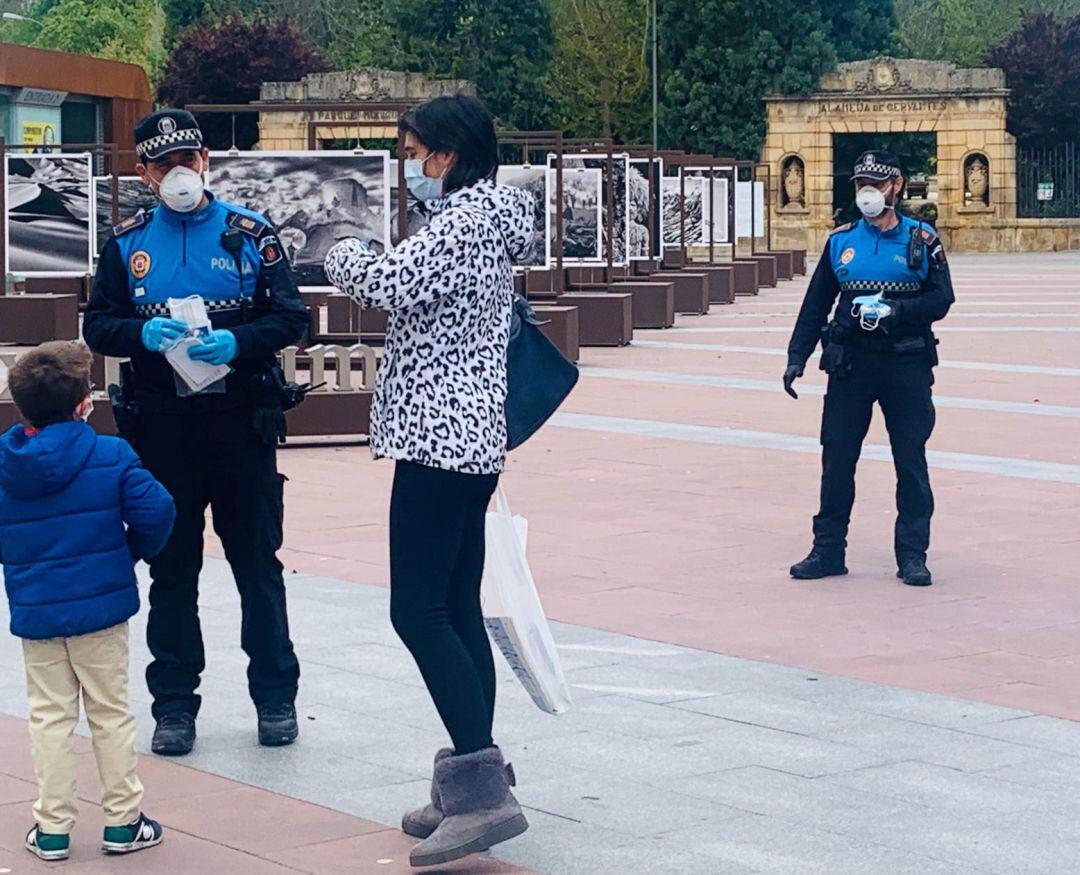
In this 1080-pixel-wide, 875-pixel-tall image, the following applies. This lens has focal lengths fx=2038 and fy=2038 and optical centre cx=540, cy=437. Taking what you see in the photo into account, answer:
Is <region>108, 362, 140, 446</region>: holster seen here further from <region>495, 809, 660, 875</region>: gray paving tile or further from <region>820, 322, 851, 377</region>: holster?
<region>820, 322, 851, 377</region>: holster

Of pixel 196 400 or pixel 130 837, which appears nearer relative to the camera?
pixel 130 837

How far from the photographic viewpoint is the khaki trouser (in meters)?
4.83

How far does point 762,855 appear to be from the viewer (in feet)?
15.6

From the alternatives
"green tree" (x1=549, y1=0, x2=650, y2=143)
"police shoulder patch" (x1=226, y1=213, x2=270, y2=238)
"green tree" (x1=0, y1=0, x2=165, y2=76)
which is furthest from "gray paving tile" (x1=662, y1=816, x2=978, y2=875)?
"green tree" (x1=0, y1=0, x2=165, y2=76)

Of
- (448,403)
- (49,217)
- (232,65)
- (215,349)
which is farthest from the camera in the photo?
(232,65)

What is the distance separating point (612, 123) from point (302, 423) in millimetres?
47628

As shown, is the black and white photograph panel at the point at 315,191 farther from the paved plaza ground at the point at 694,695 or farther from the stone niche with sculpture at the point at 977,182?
the stone niche with sculpture at the point at 977,182

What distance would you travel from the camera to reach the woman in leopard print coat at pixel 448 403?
4.66 m

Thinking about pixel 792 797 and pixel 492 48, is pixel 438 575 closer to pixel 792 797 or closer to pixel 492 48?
pixel 792 797

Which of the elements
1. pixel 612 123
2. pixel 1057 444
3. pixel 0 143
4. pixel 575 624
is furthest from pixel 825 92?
pixel 575 624

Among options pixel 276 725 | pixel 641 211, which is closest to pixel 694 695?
pixel 276 725

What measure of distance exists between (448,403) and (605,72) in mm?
54574

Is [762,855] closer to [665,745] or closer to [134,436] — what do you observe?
[665,745]

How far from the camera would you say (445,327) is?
4711 mm
